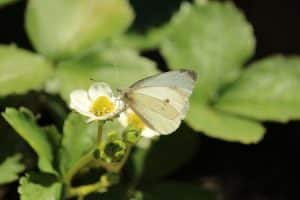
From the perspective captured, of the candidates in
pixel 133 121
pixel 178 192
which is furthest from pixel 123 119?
pixel 178 192

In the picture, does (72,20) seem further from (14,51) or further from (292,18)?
(292,18)

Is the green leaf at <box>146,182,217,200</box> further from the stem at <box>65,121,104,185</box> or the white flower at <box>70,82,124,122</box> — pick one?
the white flower at <box>70,82,124,122</box>

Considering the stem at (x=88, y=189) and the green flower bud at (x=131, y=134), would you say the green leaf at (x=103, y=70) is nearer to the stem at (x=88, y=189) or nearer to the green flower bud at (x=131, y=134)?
the stem at (x=88, y=189)

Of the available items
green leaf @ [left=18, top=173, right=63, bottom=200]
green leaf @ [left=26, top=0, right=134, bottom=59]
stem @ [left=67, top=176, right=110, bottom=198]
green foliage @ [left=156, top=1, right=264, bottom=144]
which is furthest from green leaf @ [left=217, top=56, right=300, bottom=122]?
green leaf @ [left=18, top=173, right=63, bottom=200]

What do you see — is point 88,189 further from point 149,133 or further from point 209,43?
point 209,43

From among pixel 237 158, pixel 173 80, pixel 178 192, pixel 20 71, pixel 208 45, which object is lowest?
pixel 237 158

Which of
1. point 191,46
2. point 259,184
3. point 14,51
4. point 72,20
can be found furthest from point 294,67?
point 14,51
